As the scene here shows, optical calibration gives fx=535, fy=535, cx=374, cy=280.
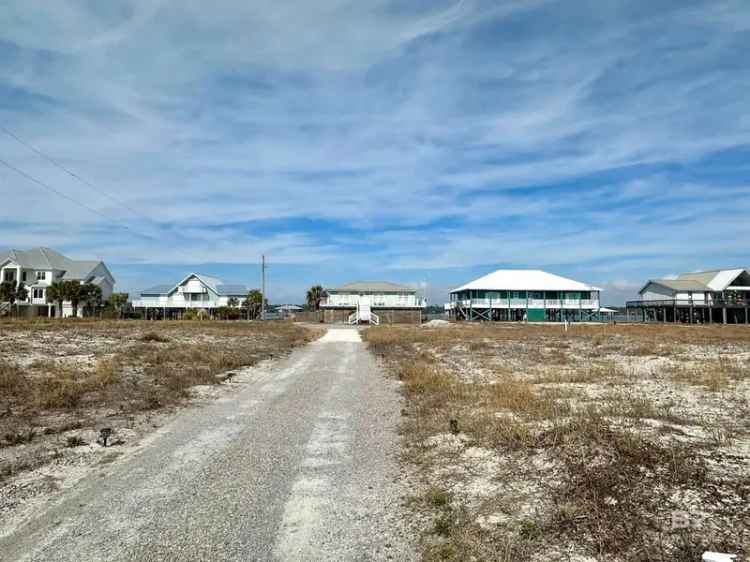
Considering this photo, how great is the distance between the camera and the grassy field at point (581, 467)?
4961mm

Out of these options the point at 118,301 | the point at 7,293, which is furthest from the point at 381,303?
the point at 7,293

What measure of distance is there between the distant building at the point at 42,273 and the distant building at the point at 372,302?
3663 cm

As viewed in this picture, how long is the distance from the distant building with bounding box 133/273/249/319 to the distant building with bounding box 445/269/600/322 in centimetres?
3966

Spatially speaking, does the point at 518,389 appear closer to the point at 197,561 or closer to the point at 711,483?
the point at 711,483

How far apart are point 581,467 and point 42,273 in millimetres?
90903

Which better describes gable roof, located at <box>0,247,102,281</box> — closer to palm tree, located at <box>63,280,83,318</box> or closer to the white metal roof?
palm tree, located at <box>63,280,83,318</box>

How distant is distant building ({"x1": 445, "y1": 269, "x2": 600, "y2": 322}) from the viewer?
83.6m

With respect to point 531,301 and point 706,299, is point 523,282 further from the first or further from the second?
point 706,299

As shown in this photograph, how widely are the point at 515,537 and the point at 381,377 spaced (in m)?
13.4

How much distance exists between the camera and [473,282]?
287 ft

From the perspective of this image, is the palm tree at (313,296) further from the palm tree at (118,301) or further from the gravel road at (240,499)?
the gravel road at (240,499)

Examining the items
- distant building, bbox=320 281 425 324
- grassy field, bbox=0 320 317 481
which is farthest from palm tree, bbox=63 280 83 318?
grassy field, bbox=0 320 317 481

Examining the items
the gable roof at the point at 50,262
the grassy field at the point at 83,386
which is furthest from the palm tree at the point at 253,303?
the grassy field at the point at 83,386

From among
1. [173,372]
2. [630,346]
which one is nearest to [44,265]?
[173,372]
